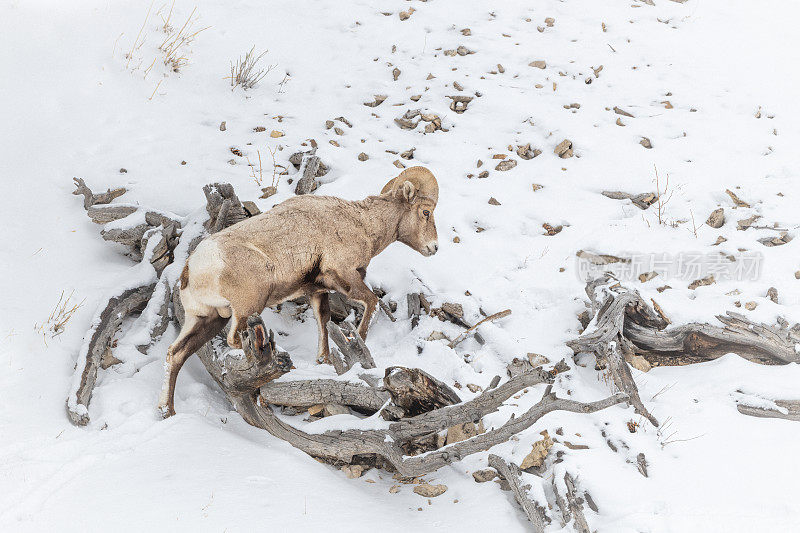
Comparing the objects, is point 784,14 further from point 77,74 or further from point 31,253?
point 31,253

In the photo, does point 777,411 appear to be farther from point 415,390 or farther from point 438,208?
point 438,208

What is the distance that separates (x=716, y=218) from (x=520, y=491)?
4.41m

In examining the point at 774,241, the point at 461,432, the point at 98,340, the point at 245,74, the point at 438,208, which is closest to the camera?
the point at 461,432

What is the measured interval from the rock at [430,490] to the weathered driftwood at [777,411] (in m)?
2.47

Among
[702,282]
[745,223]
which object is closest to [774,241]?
[745,223]

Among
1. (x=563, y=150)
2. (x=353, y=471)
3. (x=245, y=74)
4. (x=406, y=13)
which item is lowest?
(x=353, y=471)

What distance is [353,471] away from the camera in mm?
4668

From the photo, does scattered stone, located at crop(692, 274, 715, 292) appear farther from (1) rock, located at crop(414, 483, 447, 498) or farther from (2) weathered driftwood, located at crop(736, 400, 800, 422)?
(1) rock, located at crop(414, 483, 447, 498)

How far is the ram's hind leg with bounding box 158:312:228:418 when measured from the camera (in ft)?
16.2

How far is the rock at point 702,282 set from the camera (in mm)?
6480

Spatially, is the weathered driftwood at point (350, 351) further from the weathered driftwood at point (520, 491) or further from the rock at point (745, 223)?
the rock at point (745, 223)

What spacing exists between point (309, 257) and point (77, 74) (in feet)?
16.3

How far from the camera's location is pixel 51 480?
13.4 ft

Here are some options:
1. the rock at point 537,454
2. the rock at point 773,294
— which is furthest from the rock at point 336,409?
the rock at point 773,294
